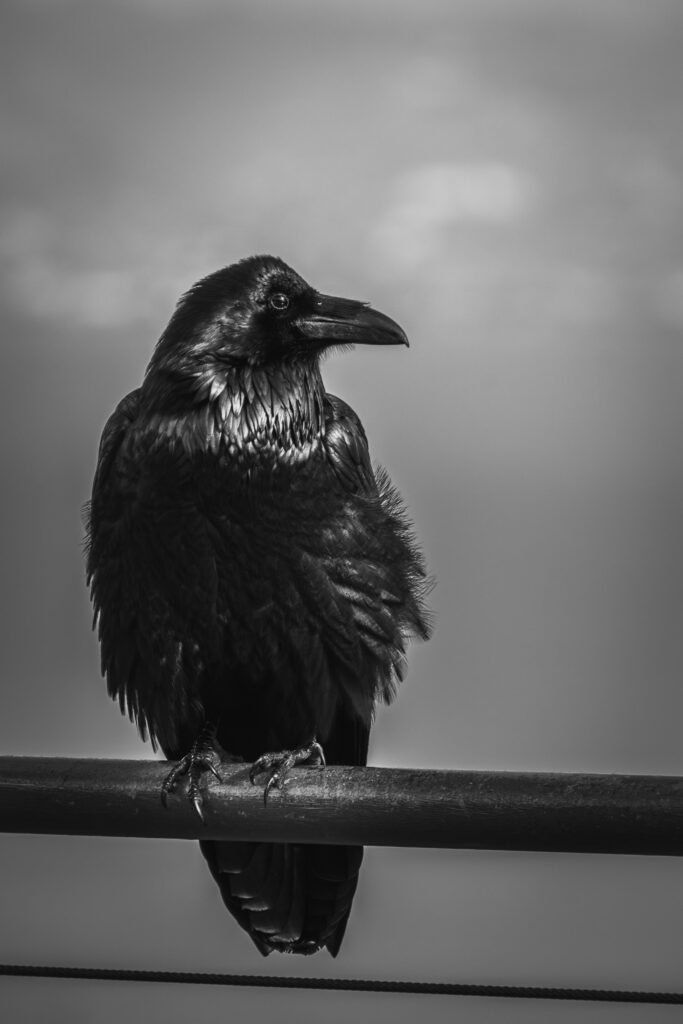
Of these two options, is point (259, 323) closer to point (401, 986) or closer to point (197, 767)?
point (197, 767)

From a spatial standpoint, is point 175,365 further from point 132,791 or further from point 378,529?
point 132,791

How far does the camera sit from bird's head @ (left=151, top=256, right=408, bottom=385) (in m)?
2.06

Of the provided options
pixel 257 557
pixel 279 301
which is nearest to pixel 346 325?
pixel 279 301

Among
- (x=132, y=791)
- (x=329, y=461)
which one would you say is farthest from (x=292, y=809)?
(x=329, y=461)

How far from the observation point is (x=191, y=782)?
70.9 inches

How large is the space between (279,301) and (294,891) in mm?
925

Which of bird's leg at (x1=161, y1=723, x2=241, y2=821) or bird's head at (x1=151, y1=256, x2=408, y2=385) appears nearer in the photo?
bird's leg at (x1=161, y1=723, x2=241, y2=821)

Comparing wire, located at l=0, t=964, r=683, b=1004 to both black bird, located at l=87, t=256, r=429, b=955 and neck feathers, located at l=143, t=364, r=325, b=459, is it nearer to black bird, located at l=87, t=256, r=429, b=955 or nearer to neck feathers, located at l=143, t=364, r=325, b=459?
black bird, located at l=87, t=256, r=429, b=955

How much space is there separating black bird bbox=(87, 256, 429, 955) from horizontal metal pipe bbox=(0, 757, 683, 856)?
0.31 metres

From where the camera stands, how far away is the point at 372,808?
154 centimetres

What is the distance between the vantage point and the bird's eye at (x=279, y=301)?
208cm

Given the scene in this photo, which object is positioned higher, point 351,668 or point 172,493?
point 172,493

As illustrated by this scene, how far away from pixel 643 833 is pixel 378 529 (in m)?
0.82

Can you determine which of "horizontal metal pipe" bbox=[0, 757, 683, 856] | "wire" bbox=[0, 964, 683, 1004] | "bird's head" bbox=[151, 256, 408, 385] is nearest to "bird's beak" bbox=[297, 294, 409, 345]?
"bird's head" bbox=[151, 256, 408, 385]
